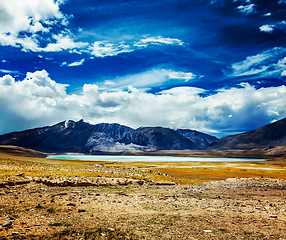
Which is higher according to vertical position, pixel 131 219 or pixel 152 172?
pixel 131 219

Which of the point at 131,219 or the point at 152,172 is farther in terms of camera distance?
the point at 152,172

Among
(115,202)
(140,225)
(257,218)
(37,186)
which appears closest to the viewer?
(140,225)

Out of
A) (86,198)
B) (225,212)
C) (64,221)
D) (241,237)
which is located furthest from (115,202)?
(241,237)

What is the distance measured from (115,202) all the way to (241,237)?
39.2ft

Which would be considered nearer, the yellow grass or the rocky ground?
the rocky ground

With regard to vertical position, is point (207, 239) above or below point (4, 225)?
below

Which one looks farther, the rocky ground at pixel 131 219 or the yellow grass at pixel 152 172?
the yellow grass at pixel 152 172

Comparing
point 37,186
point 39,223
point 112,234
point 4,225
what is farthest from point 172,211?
point 37,186

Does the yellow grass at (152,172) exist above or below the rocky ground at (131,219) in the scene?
below

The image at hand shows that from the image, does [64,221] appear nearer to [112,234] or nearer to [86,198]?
[112,234]

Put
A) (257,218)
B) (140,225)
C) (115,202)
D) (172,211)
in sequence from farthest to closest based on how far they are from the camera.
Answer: (115,202)
(172,211)
(257,218)
(140,225)

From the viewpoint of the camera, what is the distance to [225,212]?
18.1 meters

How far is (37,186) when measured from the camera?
27156mm

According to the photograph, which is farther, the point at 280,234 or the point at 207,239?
the point at 280,234
